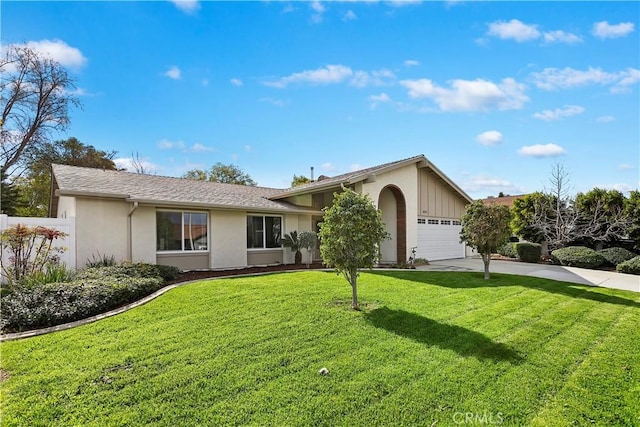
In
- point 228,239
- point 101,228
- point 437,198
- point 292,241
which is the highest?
point 437,198

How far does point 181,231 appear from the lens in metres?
13.2

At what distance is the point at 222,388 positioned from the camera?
4.04 meters

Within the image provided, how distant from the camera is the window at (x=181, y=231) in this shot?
1280 cm

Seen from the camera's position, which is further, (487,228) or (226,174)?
(226,174)

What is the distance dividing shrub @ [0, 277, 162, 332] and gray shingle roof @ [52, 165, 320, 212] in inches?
167

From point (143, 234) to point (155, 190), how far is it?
207cm

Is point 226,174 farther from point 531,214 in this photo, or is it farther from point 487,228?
point 487,228

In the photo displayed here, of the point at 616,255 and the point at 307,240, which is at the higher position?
the point at 307,240

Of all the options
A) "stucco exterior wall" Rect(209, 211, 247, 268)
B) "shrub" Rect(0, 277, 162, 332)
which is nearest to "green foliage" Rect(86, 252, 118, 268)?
"shrub" Rect(0, 277, 162, 332)

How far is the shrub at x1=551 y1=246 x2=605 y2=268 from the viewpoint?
15312 mm

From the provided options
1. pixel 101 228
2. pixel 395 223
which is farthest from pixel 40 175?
pixel 395 223

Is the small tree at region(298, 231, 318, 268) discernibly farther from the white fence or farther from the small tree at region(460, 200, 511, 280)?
the white fence

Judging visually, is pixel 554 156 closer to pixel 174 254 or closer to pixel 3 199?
pixel 174 254

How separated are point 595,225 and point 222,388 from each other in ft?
68.3
